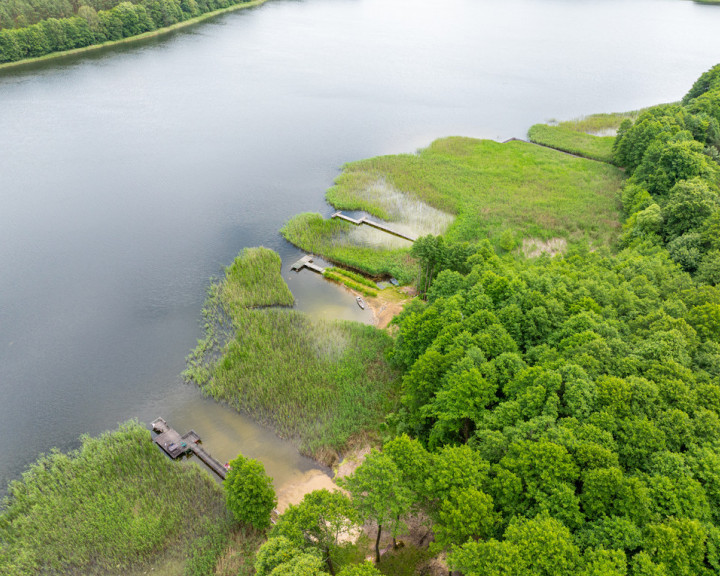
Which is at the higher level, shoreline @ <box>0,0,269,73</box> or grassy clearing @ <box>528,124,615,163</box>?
shoreline @ <box>0,0,269,73</box>

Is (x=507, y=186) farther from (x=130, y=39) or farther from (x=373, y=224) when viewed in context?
(x=130, y=39)

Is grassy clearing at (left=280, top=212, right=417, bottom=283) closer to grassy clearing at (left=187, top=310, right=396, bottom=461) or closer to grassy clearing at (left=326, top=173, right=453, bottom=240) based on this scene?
grassy clearing at (left=326, top=173, right=453, bottom=240)

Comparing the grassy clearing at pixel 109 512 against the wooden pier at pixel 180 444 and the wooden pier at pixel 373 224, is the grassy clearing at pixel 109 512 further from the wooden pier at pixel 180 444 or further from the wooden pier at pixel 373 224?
the wooden pier at pixel 373 224

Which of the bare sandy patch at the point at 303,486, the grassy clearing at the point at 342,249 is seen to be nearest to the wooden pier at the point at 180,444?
the bare sandy patch at the point at 303,486

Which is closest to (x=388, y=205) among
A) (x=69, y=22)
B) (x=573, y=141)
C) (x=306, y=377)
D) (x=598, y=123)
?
(x=306, y=377)

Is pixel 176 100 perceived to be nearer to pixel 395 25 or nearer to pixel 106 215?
pixel 106 215

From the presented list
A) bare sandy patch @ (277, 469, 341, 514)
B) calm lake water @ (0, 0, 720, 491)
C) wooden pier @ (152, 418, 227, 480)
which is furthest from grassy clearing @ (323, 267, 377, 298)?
wooden pier @ (152, 418, 227, 480)

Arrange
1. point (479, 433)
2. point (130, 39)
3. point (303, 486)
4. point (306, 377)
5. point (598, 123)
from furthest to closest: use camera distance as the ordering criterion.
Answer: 1. point (130, 39)
2. point (598, 123)
3. point (306, 377)
4. point (303, 486)
5. point (479, 433)
